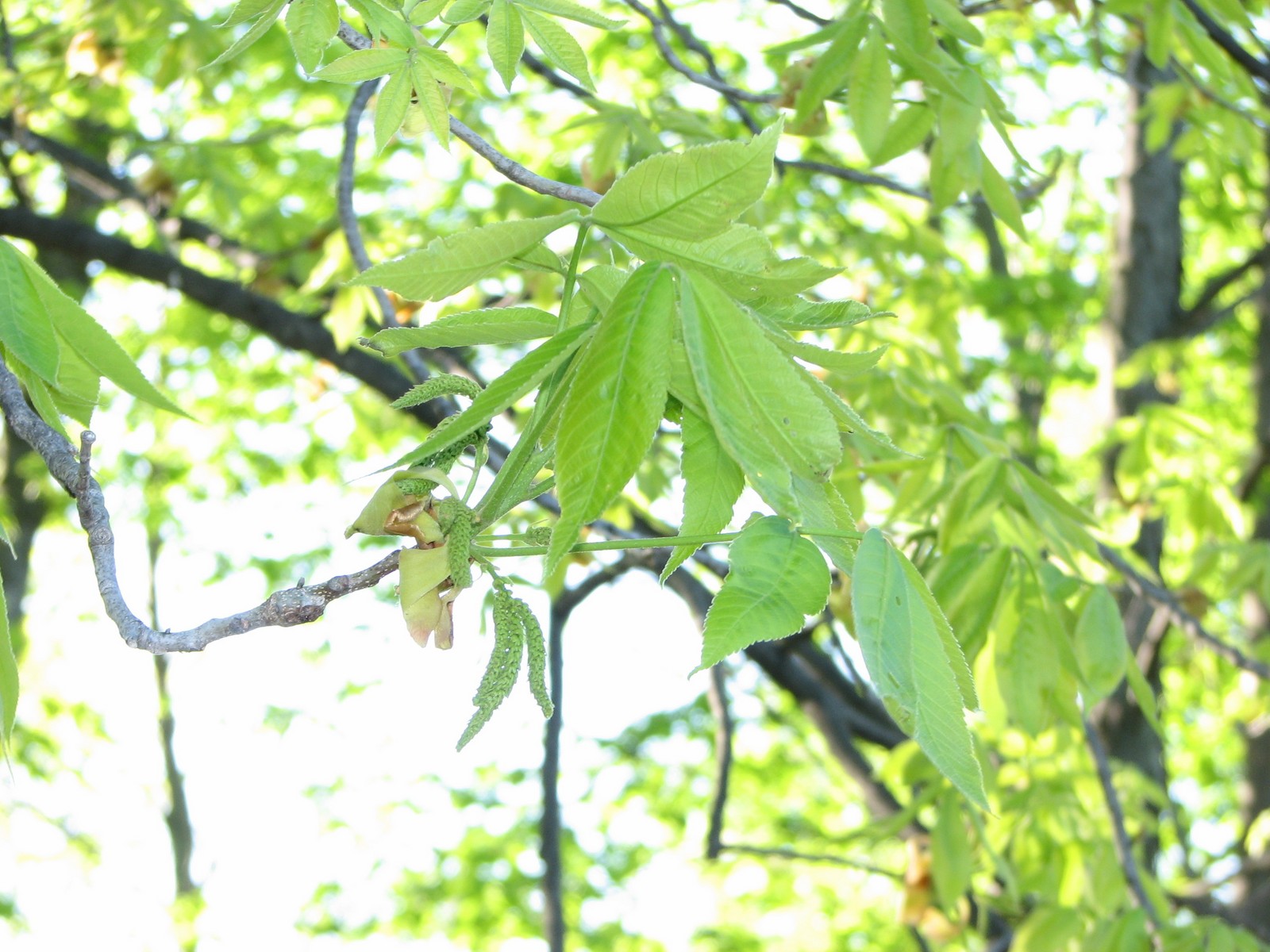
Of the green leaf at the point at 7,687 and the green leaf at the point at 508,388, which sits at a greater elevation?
the green leaf at the point at 7,687

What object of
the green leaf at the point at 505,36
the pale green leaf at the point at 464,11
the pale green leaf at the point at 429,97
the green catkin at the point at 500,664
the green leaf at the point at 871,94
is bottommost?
the green catkin at the point at 500,664

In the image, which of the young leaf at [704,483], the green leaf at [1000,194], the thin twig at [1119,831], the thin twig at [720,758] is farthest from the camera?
the thin twig at [720,758]

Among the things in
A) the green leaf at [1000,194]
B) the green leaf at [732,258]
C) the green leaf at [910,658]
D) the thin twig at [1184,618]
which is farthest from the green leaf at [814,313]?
the thin twig at [1184,618]

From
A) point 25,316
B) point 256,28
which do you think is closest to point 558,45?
point 256,28

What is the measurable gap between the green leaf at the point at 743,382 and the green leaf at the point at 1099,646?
3.92 feet

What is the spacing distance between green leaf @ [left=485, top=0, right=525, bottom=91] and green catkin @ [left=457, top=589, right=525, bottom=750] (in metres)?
0.69

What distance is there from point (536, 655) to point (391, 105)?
27.2 inches

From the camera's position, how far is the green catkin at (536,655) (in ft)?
3.17

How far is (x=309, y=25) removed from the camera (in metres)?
1.31

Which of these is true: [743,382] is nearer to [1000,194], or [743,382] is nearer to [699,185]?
[699,185]

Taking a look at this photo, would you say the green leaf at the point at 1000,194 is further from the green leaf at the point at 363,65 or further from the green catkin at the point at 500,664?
the green catkin at the point at 500,664

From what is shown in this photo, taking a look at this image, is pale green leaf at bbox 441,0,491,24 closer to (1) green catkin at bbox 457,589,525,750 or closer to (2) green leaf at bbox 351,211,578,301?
(2) green leaf at bbox 351,211,578,301

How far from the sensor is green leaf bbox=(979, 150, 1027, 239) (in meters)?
Result: 1.99

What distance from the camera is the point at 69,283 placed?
5.97 m
